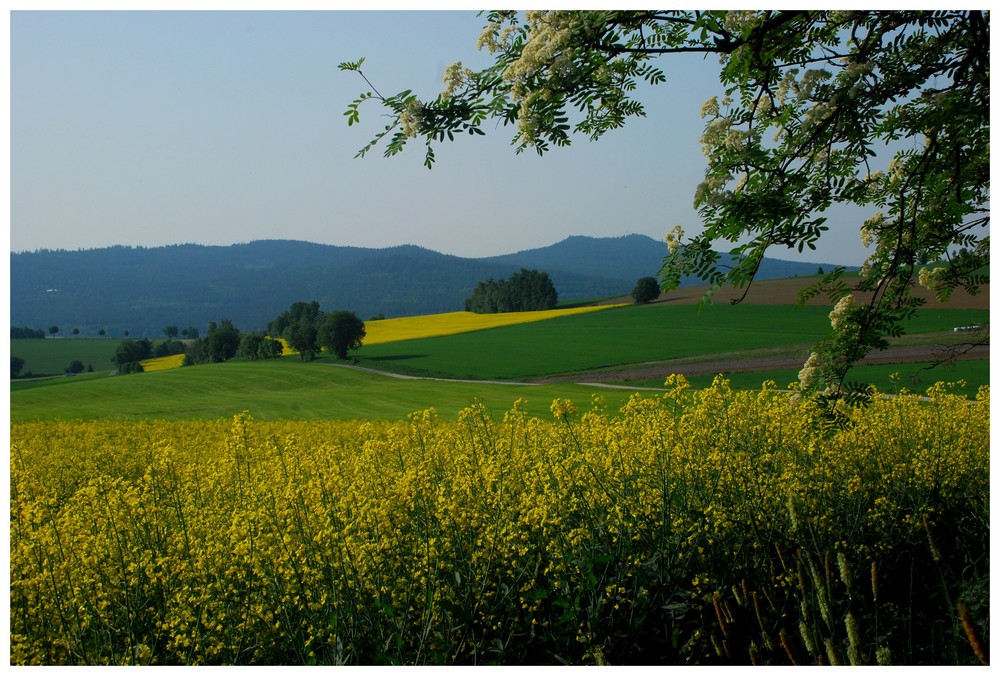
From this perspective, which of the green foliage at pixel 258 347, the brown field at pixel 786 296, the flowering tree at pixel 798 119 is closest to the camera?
the flowering tree at pixel 798 119

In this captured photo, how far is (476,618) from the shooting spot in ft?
10.0

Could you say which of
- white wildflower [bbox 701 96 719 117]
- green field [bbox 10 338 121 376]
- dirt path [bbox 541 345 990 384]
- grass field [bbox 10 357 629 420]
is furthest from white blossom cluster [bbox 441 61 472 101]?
green field [bbox 10 338 121 376]

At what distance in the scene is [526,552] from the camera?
3182mm

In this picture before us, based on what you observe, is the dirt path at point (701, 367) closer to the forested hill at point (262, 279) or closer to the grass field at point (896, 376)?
the grass field at point (896, 376)

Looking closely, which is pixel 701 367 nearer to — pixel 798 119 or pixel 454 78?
pixel 798 119

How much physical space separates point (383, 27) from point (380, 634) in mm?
3270

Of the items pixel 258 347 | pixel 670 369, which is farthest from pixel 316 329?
pixel 670 369

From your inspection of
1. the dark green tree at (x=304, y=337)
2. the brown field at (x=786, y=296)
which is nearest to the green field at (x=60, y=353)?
the dark green tree at (x=304, y=337)

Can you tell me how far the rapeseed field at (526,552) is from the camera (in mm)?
2916

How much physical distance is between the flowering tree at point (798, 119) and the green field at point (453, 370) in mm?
1163

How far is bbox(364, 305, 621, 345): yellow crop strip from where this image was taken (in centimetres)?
555

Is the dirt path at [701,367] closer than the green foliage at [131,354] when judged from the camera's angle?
No

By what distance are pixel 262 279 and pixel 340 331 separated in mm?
758

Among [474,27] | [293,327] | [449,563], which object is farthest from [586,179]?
[449,563]
